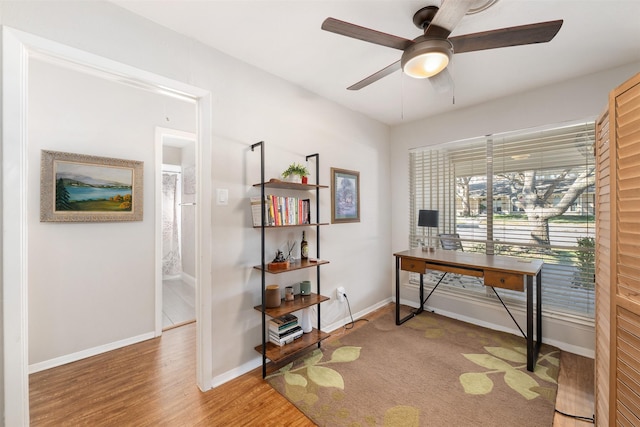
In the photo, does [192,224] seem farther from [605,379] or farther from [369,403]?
[605,379]

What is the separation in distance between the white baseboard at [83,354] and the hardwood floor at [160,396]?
→ 0.17 ft

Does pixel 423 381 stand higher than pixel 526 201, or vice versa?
pixel 526 201

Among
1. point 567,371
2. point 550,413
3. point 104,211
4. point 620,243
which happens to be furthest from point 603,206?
point 104,211

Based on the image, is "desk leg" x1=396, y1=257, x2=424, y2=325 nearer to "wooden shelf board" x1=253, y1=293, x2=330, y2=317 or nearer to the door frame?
"wooden shelf board" x1=253, y1=293, x2=330, y2=317

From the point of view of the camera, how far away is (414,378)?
2.08m

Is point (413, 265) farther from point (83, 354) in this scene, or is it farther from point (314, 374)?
point (83, 354)

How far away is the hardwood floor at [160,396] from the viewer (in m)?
1.68

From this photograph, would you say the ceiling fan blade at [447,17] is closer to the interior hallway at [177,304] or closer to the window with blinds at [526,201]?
the window with blinds at [526,201]

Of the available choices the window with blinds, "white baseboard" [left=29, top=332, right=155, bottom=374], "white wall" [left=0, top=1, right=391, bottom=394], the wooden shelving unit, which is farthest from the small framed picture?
"white baseboard" [left=29, top=332, right=155, bottom=374]

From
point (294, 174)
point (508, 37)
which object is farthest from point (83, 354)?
point (508, 37)

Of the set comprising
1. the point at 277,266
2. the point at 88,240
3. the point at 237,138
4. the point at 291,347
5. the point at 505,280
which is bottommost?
the point at 291,347

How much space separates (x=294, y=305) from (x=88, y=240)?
2019mm

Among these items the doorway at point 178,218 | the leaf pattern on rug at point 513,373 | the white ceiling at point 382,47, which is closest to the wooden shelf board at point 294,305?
the leaf pattern on rug at point 513,373

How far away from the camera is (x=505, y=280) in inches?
90.4
